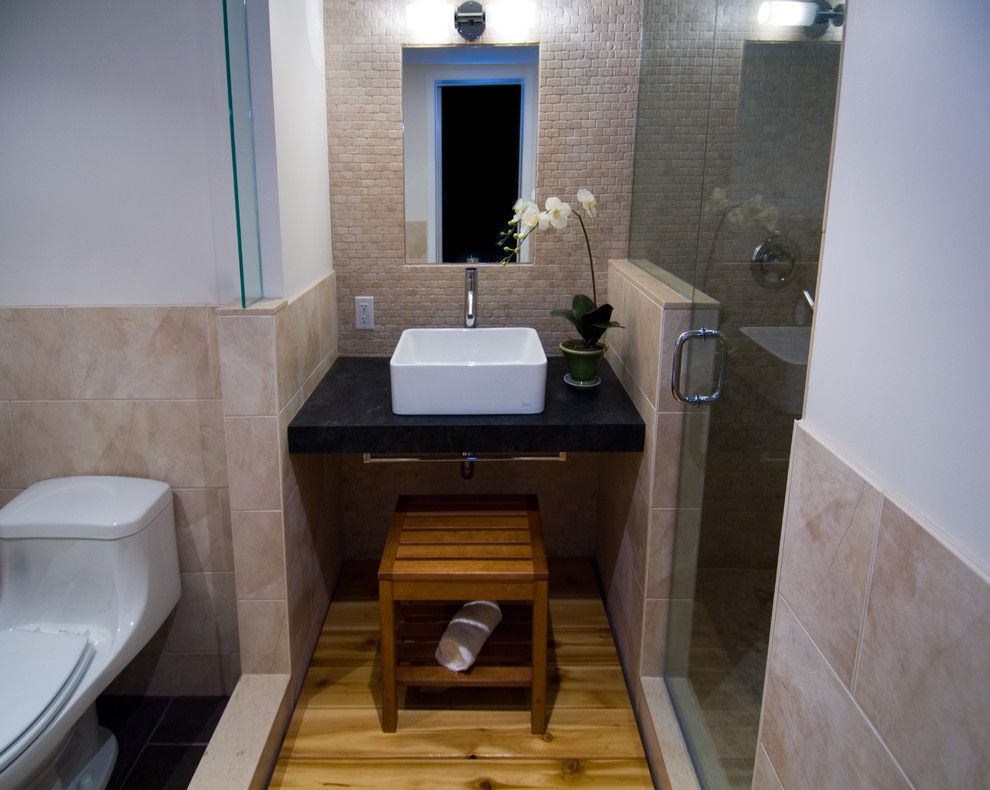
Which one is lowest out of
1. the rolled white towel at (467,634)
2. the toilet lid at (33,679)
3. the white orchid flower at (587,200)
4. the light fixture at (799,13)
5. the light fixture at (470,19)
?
the rolled white towel at (467,634)

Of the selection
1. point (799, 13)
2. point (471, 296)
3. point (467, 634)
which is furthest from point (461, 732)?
point (799, 13)

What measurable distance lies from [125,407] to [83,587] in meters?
0.48

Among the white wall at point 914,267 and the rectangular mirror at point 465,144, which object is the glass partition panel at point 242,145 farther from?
the white wall at point 914,267

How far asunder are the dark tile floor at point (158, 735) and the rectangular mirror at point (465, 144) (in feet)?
5.01

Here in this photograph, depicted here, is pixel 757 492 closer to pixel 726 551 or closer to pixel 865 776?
pixel 726 551

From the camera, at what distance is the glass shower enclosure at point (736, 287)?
119 centimetres

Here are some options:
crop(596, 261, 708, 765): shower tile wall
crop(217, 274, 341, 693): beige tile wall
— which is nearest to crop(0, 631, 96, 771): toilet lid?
crop(217, 274, 341, 693): beige tile wall

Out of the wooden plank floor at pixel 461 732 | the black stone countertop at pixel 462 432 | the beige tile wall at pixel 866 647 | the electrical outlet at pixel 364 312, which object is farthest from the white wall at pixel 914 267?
the electrical outlet at pixel 364 312

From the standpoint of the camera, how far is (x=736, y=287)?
1517mm

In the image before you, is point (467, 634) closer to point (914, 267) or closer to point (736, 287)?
point (736, 287)

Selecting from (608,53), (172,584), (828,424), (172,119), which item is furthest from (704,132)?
(172,584)

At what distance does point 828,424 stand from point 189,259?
169 centimetres

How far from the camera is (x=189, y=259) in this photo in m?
2.08

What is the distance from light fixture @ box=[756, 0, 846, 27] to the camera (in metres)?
1.05
